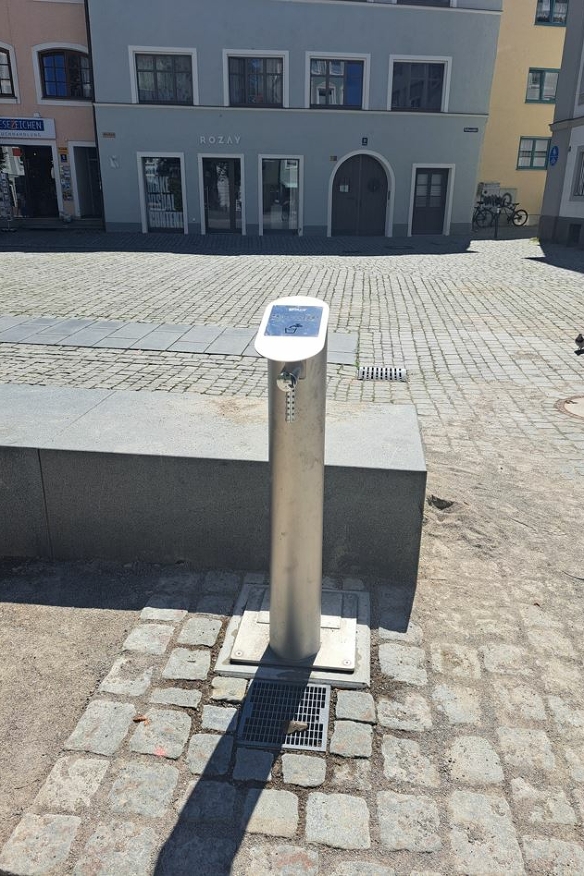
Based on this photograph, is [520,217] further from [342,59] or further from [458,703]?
[458,703]

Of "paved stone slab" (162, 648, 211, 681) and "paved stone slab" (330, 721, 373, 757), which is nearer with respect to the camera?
"paved stone slab" (330, 721, 373, 757)

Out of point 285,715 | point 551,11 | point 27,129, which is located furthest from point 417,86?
point 285,715

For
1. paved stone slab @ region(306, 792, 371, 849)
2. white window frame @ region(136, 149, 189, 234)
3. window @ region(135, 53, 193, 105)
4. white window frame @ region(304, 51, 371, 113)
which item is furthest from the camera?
white window frame @ region(136, 149, 189, 234)

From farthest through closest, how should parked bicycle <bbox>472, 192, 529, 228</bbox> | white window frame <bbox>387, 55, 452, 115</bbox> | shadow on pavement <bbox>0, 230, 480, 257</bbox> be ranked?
1. parked bicycle <bbox>472, 192, 529, 228</bbox>
2. white window frame <bbox>387, 55, 452, 115</bbox>
3. shadow on pavement <bbox>0, 230, 480, 257</bbox>

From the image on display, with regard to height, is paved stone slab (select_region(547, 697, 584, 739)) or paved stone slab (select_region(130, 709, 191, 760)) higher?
paved stone slab (select_region(547, 697, 584, 739))

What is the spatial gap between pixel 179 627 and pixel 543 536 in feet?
7.82

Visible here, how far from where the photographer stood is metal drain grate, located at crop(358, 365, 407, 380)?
26.3 ft

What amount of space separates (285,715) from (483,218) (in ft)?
105

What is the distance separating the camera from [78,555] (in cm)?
419

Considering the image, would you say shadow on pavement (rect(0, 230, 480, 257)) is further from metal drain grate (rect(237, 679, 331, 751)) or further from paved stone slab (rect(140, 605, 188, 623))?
metal drain grate (rect(237, 679, 331, 751))

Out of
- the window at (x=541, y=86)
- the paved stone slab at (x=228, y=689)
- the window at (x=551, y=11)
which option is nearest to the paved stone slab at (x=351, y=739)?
the paved stone slab at (x=228, y=689)

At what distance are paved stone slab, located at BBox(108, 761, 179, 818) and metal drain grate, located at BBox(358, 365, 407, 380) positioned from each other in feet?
18.6

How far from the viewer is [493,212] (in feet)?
101

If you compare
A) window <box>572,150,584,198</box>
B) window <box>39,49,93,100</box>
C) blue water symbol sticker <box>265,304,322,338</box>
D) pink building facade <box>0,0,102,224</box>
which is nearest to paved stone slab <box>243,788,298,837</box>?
blue water symbol sticker <box>265,304,322,338</box>
